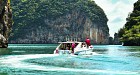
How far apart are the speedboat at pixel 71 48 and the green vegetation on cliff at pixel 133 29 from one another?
88.8 m

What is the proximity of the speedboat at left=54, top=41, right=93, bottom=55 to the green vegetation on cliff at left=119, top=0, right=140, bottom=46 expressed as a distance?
8884cm

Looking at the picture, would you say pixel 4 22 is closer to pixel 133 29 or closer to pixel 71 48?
pixel 133 29

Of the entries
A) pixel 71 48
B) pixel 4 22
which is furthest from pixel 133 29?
pixel 71 48

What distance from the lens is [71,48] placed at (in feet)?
207

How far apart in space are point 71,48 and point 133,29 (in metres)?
103

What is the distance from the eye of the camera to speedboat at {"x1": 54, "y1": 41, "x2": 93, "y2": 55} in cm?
6188

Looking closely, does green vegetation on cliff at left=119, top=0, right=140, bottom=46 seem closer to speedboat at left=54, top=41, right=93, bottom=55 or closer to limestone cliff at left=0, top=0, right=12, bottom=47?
limestone cliff at left=0, top=0, right=12, bottom=47

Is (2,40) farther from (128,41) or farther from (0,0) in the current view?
(128,41)

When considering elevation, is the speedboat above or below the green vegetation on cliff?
below

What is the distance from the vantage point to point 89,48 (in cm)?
6800

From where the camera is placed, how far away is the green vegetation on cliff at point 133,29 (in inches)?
6122

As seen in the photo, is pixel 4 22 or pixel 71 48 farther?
pixel 4 22

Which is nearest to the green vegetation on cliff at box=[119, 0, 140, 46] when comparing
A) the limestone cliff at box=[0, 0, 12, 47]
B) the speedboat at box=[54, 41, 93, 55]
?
the limestone cliff at box=[0, 0, 12, 47]

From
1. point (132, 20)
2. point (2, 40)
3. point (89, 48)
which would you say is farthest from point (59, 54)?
point (132, 20)
